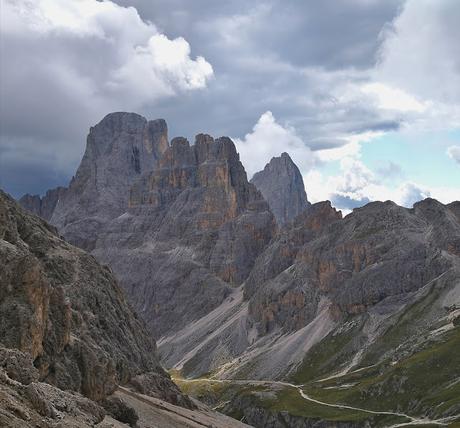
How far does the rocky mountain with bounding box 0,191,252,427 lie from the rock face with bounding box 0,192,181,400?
10cm

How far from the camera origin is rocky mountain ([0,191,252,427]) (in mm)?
38406

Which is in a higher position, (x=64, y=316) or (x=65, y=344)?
(x=64, y=316)

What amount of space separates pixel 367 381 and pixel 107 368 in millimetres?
102905

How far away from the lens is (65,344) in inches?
2822

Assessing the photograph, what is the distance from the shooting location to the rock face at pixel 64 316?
6262 centimetres

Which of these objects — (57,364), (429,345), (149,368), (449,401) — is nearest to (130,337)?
(149,368)

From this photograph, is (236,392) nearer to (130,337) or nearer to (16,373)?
(130,337)

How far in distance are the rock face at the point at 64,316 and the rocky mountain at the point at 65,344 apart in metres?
0.10

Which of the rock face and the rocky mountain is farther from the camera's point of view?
the rock face

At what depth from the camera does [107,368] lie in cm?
7581

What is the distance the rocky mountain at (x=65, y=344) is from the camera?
126 ft

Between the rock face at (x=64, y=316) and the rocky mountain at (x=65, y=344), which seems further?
the rock face at (x=64, y=316)

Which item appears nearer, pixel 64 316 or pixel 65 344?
pixel 64 316

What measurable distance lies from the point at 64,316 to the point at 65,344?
3047mm
